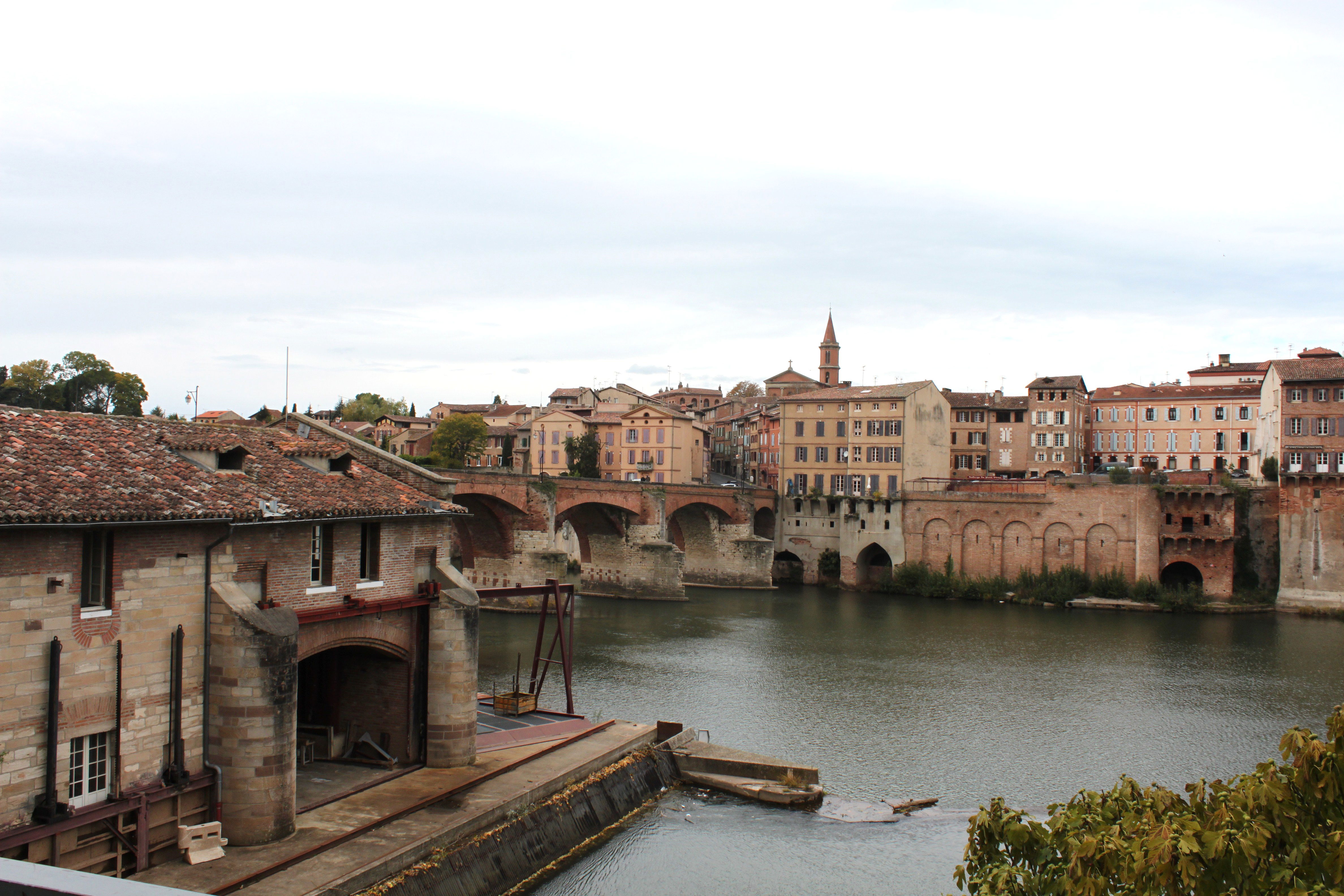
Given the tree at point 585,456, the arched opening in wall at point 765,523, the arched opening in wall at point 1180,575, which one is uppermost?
the tree at point 585,456

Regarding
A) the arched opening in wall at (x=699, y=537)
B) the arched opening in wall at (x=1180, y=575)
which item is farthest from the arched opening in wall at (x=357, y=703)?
the arched opening in wall at (x=1180, y=575)

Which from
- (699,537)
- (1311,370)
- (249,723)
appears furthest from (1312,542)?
(249,723)

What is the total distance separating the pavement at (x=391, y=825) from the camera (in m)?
14.9

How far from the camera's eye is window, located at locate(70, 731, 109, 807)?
14414 millimetres

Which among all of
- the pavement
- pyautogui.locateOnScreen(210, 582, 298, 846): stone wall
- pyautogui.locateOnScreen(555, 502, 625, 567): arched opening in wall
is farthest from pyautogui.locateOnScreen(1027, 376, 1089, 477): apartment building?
pyautogui.locateOnScreen(210, 582, 298, 846): stone wall

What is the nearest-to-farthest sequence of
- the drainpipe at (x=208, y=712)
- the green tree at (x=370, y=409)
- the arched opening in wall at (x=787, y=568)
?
the drainpipe at (x=208, y=712), the arched opening in wall at (x=787, y=568), the green tree at (x=370, y=409)

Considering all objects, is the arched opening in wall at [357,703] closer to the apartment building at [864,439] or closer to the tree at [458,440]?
the apartment building at [864,439]

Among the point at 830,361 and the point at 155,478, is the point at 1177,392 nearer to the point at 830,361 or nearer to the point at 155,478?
the point at 830,361

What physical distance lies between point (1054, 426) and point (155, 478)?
71.6m

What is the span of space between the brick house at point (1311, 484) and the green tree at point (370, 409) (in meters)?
102

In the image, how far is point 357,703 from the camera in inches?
848

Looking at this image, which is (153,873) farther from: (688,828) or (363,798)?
(688,828)

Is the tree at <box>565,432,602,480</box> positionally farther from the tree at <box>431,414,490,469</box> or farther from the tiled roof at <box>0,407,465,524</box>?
the tiled roof at <box>0,407,465,524</box>

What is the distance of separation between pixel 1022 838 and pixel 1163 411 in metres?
76.0
